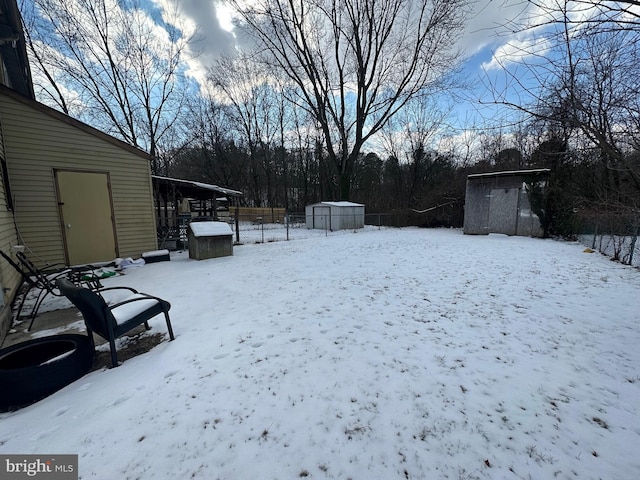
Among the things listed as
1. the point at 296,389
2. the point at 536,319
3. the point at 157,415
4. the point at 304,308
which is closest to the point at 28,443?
the point at 157,415

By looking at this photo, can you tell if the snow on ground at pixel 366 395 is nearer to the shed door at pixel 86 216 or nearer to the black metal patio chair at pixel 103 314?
the black metal patio chair at pixel 103 314

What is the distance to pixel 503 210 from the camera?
13.8 metres

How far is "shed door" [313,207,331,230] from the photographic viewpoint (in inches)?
744

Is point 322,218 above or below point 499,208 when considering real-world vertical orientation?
below

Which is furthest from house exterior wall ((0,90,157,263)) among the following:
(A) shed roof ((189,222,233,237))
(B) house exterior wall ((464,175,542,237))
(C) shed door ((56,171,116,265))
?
(B) house exterior wall ((464,175,542,237))

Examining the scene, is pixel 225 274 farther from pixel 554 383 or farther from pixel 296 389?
pixel 554 383

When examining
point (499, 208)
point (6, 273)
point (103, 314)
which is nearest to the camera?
point (103, 314)

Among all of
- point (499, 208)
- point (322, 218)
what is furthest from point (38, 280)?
point (499, 208)
